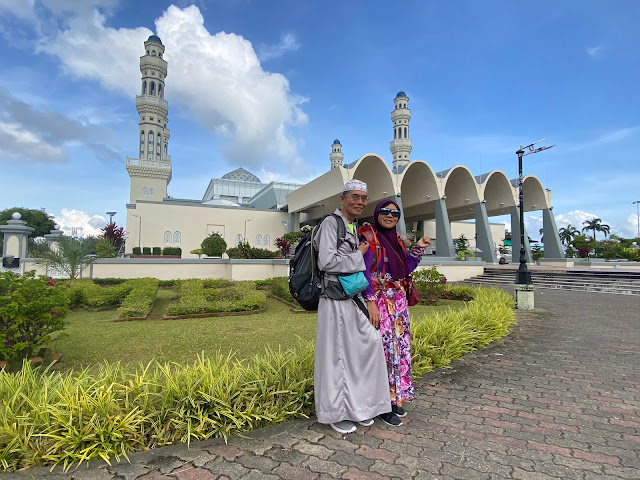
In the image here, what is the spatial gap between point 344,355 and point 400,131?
52346mm

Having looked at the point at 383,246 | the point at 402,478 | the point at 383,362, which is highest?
the point at 383,246

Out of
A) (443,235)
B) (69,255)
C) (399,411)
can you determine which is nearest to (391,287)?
(399,411)

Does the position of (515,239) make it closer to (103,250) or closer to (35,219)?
(103,250)

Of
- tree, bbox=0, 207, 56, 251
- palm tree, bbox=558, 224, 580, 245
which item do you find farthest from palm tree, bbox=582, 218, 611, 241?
tree, bbox=0, 207, 56, 251

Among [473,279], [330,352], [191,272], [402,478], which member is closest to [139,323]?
[330,352]

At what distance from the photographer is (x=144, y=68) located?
151ft

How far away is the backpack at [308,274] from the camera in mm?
2504

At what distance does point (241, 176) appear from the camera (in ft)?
191

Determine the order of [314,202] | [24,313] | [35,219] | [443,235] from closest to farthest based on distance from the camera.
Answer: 1. [24,313]
2. [443,235]
3. [314,202]
4. [35,219]

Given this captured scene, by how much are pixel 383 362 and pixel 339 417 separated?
480 millimetres

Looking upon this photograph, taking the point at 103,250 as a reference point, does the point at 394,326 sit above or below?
below

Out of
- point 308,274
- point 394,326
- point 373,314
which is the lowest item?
point 394,326

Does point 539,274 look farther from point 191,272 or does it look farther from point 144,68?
point 144,68

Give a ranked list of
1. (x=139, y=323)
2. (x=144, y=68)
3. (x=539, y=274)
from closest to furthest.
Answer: (x=139, y=323), (x=539, y=274), (x=144, y=68)
